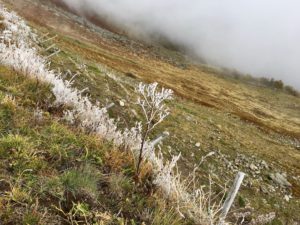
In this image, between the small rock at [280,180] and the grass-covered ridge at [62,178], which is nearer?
the grass-covered ridge at [62,178]

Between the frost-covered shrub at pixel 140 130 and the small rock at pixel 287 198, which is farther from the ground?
the frost-covered shrub at pixel 140 130

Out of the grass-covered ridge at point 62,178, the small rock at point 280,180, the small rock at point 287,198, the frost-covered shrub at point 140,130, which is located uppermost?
the frost-covered shrub at point 140,130

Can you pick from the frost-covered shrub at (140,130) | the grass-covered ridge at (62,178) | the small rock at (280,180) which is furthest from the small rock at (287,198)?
the grass-covered ridge at (62,178)

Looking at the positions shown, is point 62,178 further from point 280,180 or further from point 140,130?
point 280,180

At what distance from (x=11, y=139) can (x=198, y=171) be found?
10387 mm

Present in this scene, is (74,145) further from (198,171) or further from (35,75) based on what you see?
(198,171)

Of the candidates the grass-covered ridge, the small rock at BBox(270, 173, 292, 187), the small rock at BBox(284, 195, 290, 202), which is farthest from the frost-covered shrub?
the small rock at BBox(270, 173, 292, 187)

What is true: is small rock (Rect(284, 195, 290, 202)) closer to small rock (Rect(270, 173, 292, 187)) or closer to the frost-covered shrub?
small rock (Rect(270, 173, 292, 187))

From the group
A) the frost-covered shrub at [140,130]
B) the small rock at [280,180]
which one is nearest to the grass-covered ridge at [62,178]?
the frost-covered shrub at [140,130]

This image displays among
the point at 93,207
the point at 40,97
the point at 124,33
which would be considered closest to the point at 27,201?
the point at 93,207

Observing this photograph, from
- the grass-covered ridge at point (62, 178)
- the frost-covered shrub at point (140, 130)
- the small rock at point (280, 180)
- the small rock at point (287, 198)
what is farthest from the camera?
the small rock at point (280, 180)

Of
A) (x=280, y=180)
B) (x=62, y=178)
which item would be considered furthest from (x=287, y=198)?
(x=62, y=178)

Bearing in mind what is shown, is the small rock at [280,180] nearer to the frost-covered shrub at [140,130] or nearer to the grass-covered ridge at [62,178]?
the frost-covered shrub at [140,130]

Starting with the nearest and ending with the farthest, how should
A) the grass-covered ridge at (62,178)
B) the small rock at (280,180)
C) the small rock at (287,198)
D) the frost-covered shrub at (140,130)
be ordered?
1. the grass-covered ridge at (62,178)
2. the frost-covered shrub at (140,130)
3. the small rock at (287,198)
4. the small rock at (280,180)
